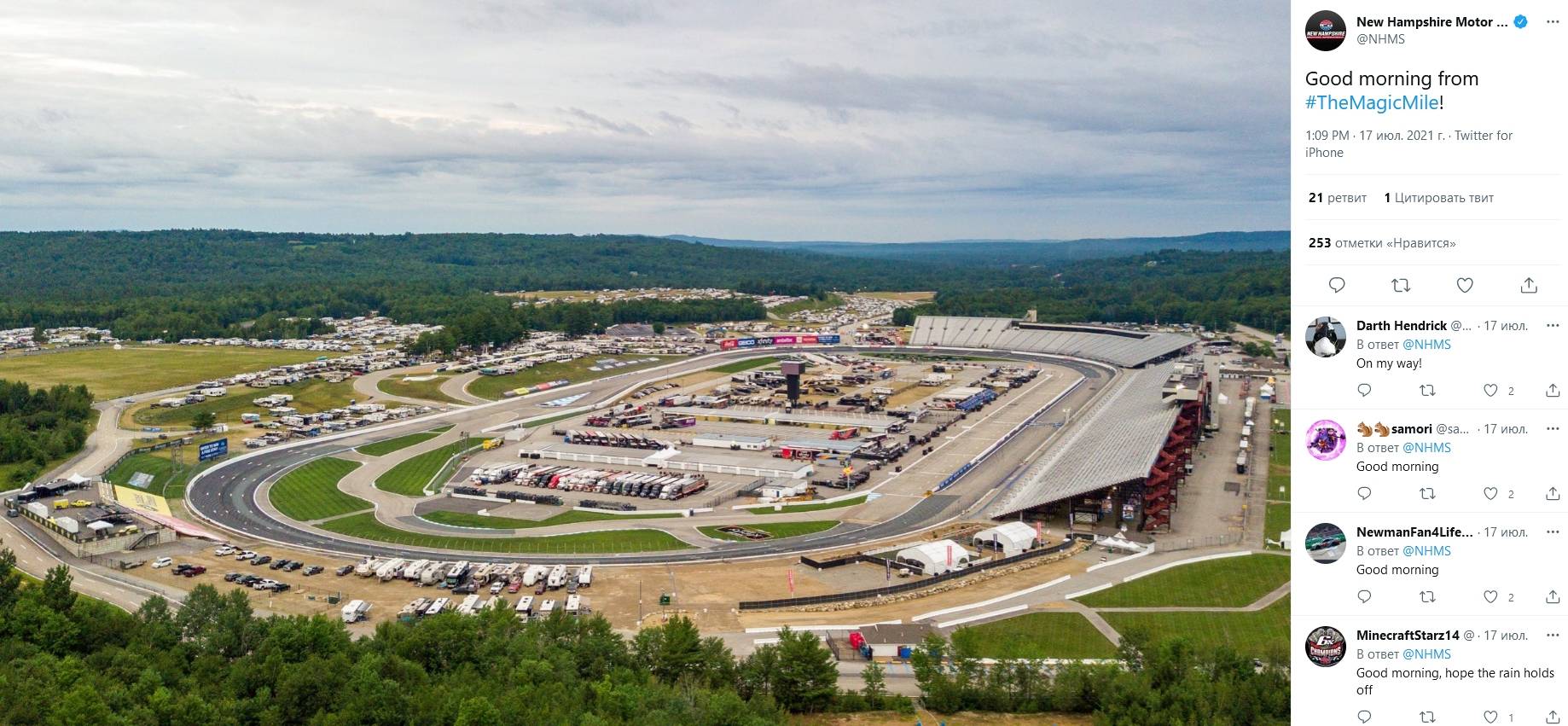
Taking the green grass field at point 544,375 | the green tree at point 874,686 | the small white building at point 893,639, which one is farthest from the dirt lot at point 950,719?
the green grass field at point 544,375

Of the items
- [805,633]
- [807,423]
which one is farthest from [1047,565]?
[807,423]

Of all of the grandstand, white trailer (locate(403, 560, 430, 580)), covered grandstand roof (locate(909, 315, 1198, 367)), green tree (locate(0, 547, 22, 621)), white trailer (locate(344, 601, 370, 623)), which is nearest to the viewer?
green tree (locate(0, 547, 22, 621))

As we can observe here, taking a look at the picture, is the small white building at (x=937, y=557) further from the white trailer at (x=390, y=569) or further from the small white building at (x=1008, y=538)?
the white trailer at (x=390, y=569)
